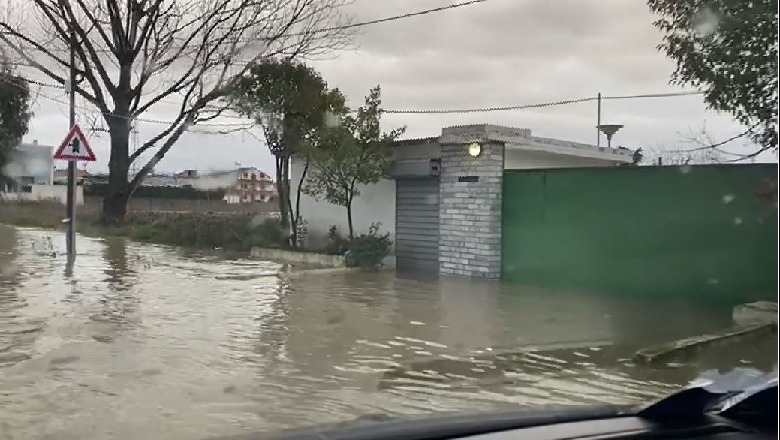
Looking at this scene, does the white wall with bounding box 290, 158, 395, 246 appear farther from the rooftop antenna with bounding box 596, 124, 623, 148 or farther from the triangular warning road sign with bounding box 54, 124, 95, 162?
the rooftop antenna with bounding box 596, 124, 623, 148

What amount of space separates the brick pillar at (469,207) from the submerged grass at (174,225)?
2.44m

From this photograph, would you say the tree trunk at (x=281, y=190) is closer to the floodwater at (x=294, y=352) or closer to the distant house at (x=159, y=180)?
the floodwater at (x=294, y=352)

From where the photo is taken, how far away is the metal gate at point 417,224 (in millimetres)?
9600

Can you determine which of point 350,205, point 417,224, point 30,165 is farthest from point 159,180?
point 417,224

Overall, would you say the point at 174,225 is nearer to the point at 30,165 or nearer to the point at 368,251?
the point at 368,251

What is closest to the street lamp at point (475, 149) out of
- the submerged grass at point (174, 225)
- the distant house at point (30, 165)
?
the submerged grass at point (174, 225)

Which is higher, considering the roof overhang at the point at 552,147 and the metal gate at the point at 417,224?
the roof overhang at the point at 552,147

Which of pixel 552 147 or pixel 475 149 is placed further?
pixel 552 147

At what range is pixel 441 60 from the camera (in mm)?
5070

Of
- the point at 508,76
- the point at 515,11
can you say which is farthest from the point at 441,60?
the point at 515,11

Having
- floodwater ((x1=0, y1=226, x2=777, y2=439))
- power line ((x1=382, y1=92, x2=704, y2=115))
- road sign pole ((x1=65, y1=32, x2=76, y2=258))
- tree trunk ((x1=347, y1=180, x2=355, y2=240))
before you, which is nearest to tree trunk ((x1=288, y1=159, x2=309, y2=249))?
tree trunk ((x1=347, y1=180, x2=355, y2=240))

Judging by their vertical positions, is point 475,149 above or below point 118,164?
above

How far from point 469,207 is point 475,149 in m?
0.65

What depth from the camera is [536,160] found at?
361 inches
